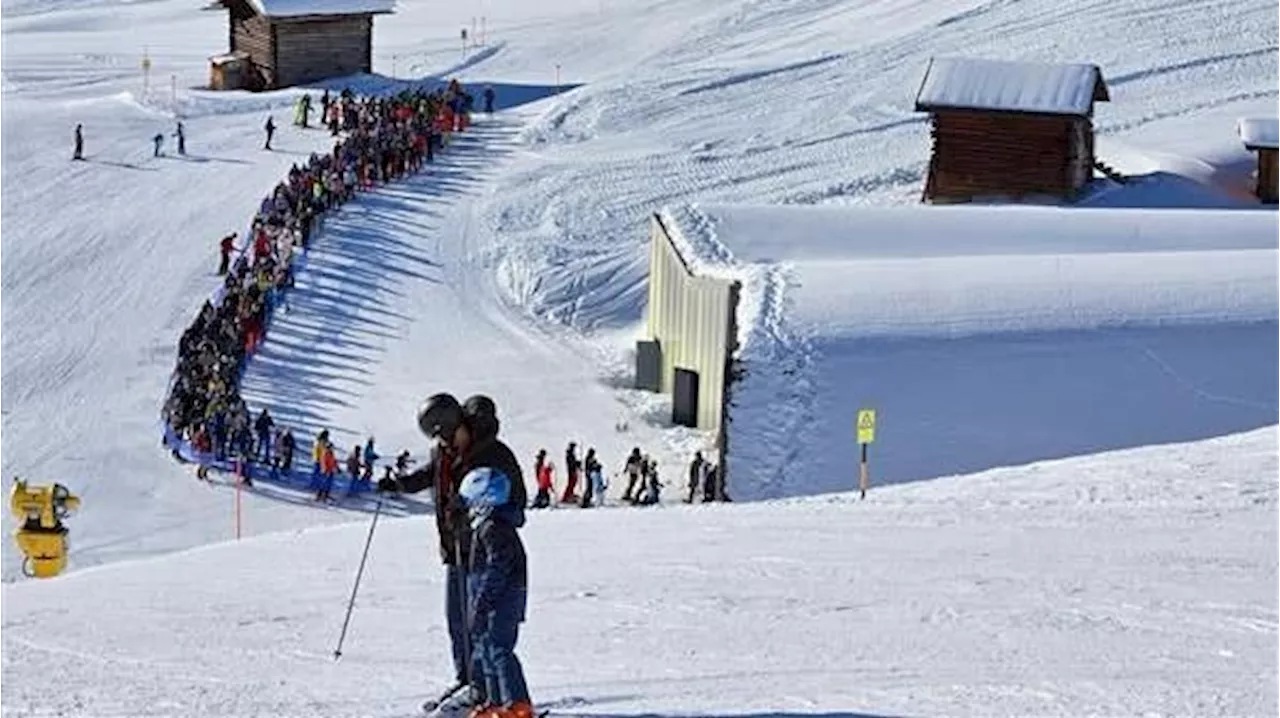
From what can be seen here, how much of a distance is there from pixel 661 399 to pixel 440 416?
1854 cm

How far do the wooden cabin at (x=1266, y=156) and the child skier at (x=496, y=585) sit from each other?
27.2m

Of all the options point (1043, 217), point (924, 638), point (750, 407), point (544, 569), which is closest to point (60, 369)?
point (750, 407)

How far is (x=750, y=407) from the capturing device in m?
21.5

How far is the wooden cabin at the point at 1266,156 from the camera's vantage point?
32.8 m

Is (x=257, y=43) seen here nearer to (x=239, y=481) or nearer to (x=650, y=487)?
(x=239, y=481)

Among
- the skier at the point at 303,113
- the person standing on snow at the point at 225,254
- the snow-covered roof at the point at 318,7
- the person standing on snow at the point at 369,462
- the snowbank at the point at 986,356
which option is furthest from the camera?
the snow-covered roof at the point at 318,7

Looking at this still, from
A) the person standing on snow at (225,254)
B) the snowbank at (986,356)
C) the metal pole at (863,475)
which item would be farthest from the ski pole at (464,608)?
the person standing on snow at (225,254)

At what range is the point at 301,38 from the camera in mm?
42906

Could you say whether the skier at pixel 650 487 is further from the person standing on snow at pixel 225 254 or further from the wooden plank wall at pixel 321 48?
the wooden plank wall at pixel 321 48

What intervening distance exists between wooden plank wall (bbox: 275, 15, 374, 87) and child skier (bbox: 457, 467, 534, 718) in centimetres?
3628

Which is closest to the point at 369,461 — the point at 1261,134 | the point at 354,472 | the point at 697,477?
the point at 354,472

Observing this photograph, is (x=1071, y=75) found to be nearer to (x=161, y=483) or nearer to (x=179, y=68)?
(x=161, y=483)

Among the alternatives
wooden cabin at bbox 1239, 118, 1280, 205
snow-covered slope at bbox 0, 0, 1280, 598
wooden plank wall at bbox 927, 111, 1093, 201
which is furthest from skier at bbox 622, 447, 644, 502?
wooden cabin at bbox 1239, 118, 1280, 205

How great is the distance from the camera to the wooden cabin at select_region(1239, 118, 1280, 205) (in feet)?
108
